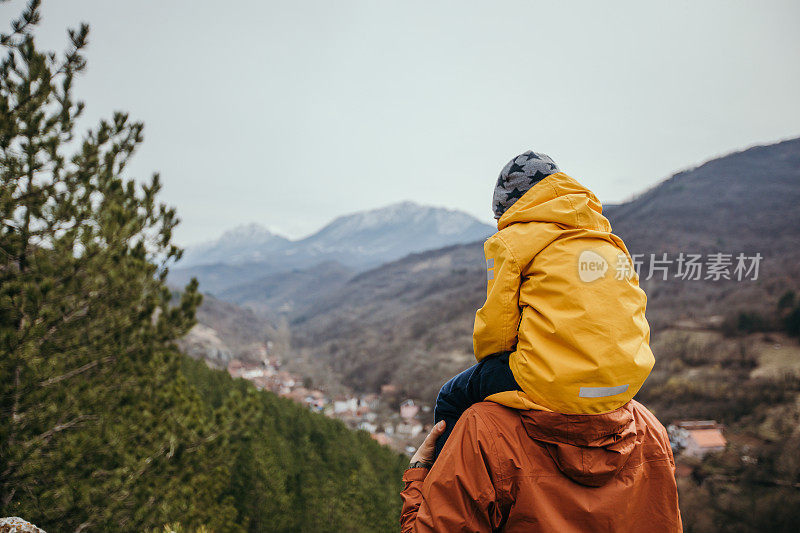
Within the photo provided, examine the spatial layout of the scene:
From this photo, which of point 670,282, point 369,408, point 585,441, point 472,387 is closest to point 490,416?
point 472,387

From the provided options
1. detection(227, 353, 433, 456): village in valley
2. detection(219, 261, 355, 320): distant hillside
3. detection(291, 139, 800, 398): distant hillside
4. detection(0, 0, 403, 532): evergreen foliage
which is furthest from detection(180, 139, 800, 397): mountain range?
detection(219, 261, 355, 320): distant hillside

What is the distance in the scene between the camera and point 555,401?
3.66 ft

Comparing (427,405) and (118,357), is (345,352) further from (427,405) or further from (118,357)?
(118,357)

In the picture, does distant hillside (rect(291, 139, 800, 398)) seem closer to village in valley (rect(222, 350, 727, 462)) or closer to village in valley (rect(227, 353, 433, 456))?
village in valley (rect(227, 353, 433, 456))

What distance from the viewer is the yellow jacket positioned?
3.59 feet

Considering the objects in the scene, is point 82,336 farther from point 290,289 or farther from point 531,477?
point 290,289

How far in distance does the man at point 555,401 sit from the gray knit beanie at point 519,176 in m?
0.11

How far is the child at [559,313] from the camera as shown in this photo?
110 centimetres

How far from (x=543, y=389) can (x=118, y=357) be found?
A: 18.9 ft

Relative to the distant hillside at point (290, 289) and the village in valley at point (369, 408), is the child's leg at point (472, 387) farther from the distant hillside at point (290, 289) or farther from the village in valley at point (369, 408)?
the distant hillside at point (290, 289)

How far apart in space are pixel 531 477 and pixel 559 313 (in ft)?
1.79

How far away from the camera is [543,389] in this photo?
1118mm

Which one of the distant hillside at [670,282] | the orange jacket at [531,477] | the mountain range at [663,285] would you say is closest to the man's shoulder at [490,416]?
the orange jacket at [531,477]

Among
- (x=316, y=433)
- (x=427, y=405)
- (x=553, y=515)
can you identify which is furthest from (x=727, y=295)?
(x=553, y=515)
